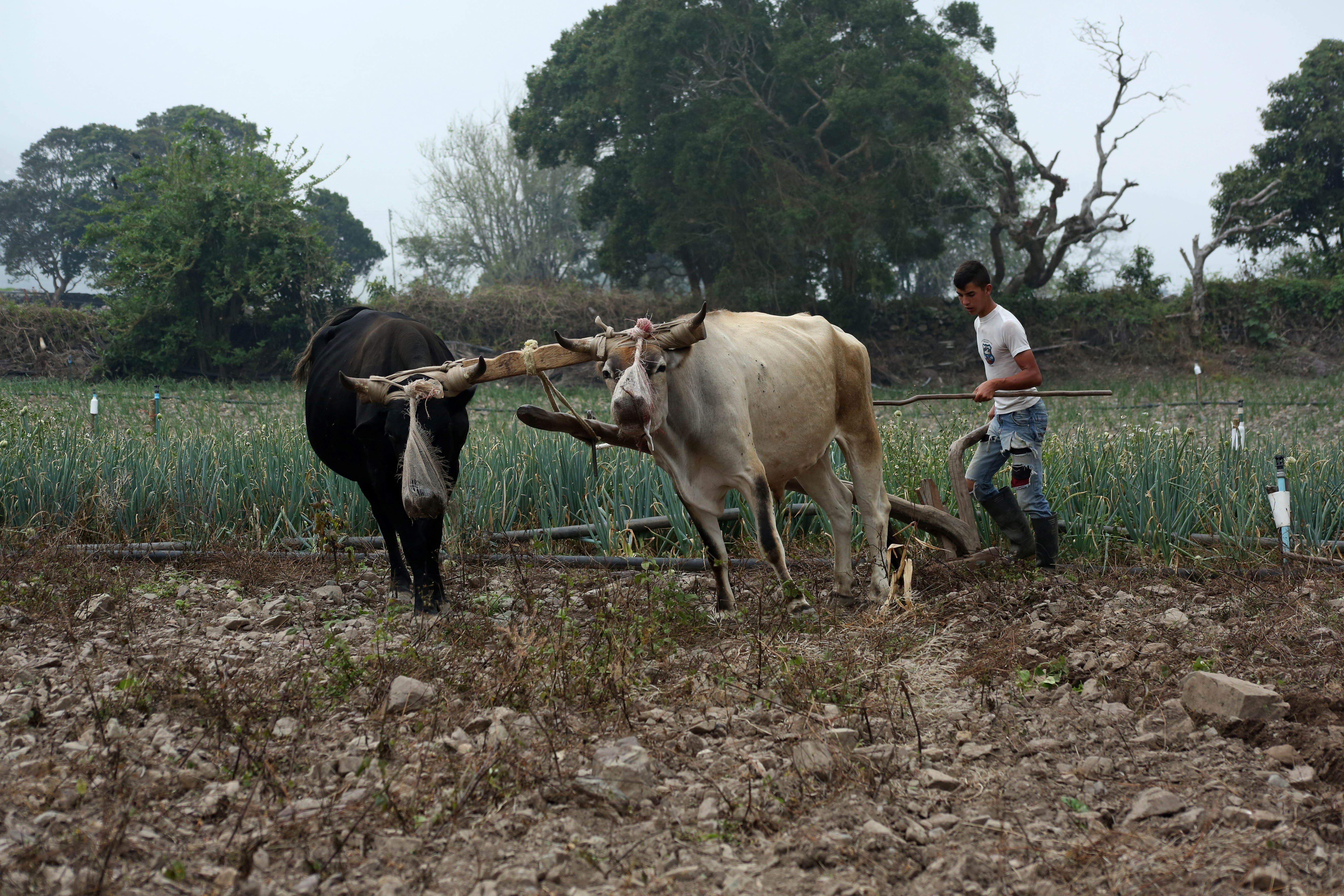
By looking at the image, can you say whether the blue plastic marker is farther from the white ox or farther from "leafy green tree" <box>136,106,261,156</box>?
"leafy green tree" <box>136,106,261,156</box>

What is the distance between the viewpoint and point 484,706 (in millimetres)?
Answer: 3389

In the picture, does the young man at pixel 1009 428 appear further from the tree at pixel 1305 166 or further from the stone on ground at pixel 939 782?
the tree at pixel 1305 166

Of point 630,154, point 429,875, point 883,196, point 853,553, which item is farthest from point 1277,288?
point 429,875

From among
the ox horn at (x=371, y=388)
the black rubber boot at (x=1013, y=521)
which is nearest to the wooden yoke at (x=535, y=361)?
the ox horn at (x=371, y=388)

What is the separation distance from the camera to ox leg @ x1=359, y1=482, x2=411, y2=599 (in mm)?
5148

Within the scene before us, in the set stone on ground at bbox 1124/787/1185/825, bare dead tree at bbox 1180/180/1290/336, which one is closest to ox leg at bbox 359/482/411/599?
stone on ground at bbox 1124/787/1185/825

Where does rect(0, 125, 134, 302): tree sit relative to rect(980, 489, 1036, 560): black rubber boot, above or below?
above

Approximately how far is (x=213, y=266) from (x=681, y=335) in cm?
2406

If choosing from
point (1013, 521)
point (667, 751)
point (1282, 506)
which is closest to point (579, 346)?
point (667, 751)

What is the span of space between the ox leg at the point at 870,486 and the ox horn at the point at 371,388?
234 centimetres

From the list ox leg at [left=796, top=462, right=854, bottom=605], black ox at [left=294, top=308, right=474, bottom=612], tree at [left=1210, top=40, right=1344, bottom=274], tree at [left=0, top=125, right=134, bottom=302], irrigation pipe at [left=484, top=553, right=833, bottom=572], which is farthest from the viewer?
tree at [left=0, top=125, right=134, bottom=302]

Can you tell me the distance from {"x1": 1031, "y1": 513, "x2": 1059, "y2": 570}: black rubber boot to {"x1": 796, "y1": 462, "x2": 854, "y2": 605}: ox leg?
97 centimetres

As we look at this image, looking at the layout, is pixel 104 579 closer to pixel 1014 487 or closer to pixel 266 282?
pixel 1014 487

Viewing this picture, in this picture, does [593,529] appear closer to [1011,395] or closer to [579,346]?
[579,346]
